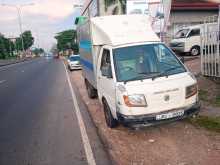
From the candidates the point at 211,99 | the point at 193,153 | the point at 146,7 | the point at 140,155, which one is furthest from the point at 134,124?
the point at 146,7

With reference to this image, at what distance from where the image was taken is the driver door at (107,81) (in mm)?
7109

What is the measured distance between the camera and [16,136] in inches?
299

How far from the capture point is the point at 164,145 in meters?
6.30

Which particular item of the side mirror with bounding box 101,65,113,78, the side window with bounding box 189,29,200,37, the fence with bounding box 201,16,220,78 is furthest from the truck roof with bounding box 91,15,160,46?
the side window with bounding box 189,29,200,37

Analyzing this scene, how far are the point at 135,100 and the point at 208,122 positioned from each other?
1881 mm

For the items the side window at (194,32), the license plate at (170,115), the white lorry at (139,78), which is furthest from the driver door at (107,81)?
the side window at (194,32)

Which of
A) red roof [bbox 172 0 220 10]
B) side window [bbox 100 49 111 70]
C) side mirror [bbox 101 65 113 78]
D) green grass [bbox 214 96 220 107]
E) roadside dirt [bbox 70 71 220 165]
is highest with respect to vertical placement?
red roof [bbox 172 0 220 10]

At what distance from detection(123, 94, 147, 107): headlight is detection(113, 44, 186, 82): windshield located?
0.53m

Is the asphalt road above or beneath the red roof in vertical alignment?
beneath

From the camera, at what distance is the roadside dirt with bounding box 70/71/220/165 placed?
559 cm

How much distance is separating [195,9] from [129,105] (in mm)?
27224

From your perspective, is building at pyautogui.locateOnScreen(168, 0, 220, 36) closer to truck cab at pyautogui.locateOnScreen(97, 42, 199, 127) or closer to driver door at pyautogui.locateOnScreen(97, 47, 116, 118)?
driver door at pyautogui.locateOnScreen(97, 47, 116, 118)

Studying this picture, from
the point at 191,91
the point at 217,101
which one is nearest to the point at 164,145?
the point at 191,91

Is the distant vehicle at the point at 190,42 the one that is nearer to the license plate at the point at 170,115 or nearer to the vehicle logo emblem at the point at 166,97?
the license plate at the point at 170,115
